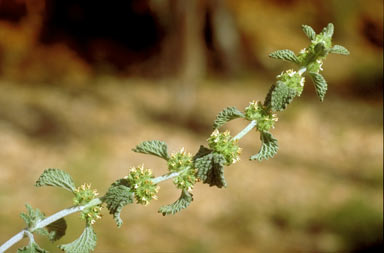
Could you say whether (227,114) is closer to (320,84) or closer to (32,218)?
(320,84)

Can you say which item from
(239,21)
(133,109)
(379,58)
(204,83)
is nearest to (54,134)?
(133,109)

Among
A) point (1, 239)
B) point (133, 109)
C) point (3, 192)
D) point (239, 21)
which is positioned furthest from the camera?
point (239, 21)

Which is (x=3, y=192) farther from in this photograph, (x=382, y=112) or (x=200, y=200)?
(x=382, y=112)

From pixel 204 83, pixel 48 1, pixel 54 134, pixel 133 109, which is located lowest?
pixel 54 134

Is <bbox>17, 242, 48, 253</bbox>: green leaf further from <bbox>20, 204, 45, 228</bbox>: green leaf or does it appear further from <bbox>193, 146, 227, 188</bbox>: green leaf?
<bbox>193, 146, 227, 188</bbox>: green leaf

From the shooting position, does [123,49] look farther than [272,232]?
Yes

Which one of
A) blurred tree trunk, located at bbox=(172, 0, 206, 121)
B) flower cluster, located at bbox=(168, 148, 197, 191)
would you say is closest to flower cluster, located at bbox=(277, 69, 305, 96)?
flower cluster, located at bbox=(168, 148, 197, 191)

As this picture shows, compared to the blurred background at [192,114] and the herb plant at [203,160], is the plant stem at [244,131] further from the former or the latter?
the blurred background at [192,114]
